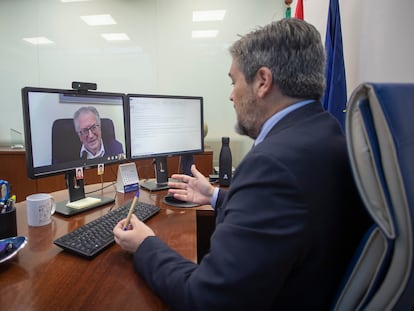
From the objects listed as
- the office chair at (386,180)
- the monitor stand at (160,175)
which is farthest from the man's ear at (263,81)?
the monitor stand at (160,175)

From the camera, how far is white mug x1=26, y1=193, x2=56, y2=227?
0.98 metres

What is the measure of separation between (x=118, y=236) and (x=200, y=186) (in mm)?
479

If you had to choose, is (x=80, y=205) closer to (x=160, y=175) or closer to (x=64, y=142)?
(x=64, y=142)

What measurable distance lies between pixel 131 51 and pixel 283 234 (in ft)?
10.3

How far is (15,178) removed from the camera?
2578mm

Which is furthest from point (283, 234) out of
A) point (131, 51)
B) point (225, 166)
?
point (131, 51)

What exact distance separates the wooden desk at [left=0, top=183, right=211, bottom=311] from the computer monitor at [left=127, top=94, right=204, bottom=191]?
58 centimetres

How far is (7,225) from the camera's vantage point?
84cm

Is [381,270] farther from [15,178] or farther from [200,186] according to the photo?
[15,178]

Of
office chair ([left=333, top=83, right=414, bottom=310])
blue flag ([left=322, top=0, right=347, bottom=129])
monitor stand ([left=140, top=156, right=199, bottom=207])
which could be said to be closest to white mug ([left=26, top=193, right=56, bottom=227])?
monitor stand ([left=140, top=156, right=199, bottom=207])

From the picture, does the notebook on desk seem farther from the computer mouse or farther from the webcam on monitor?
the webcam on monitor

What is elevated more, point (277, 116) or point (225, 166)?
point (277, 116)

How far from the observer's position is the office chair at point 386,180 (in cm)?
42

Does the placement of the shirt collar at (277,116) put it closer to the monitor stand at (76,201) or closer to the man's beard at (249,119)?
the man's beard at (249,119)
